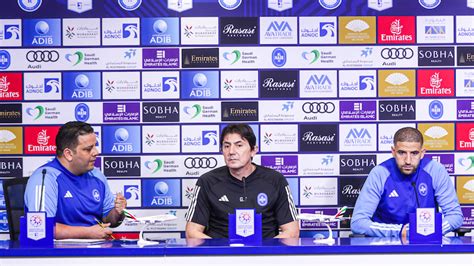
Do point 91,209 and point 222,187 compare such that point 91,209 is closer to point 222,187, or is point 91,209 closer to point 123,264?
point 222,187

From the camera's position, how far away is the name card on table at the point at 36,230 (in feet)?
9.68

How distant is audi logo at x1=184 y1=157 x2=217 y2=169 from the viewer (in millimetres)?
4727

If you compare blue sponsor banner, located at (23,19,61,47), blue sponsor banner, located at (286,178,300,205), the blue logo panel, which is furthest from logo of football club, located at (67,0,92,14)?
→ blue sponsor banner, located at (286,178,300,205)

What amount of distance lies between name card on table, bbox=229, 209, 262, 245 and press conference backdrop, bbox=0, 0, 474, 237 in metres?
1.68

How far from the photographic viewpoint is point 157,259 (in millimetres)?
→ 2768

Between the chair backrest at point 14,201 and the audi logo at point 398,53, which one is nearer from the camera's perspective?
the chair backrest at point 14,201

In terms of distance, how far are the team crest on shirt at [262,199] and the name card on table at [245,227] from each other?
2.72 ft

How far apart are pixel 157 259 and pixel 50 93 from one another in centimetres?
234

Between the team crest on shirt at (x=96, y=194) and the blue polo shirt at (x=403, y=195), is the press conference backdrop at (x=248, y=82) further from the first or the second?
the team crest on shirt at (x=96, y=194)

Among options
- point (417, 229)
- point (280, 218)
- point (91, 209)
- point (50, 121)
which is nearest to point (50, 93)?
point (50, 121)

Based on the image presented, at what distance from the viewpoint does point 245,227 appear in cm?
306

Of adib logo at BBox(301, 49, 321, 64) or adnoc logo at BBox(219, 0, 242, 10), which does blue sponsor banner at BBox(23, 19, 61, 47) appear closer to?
adnoc logo at BBox(219, 0, 242, 10)

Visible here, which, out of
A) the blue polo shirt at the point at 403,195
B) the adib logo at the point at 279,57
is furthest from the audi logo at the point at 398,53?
the blue polo shirt at the point at 403,195

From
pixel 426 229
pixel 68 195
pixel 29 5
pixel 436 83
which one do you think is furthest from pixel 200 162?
pixel 426 229
